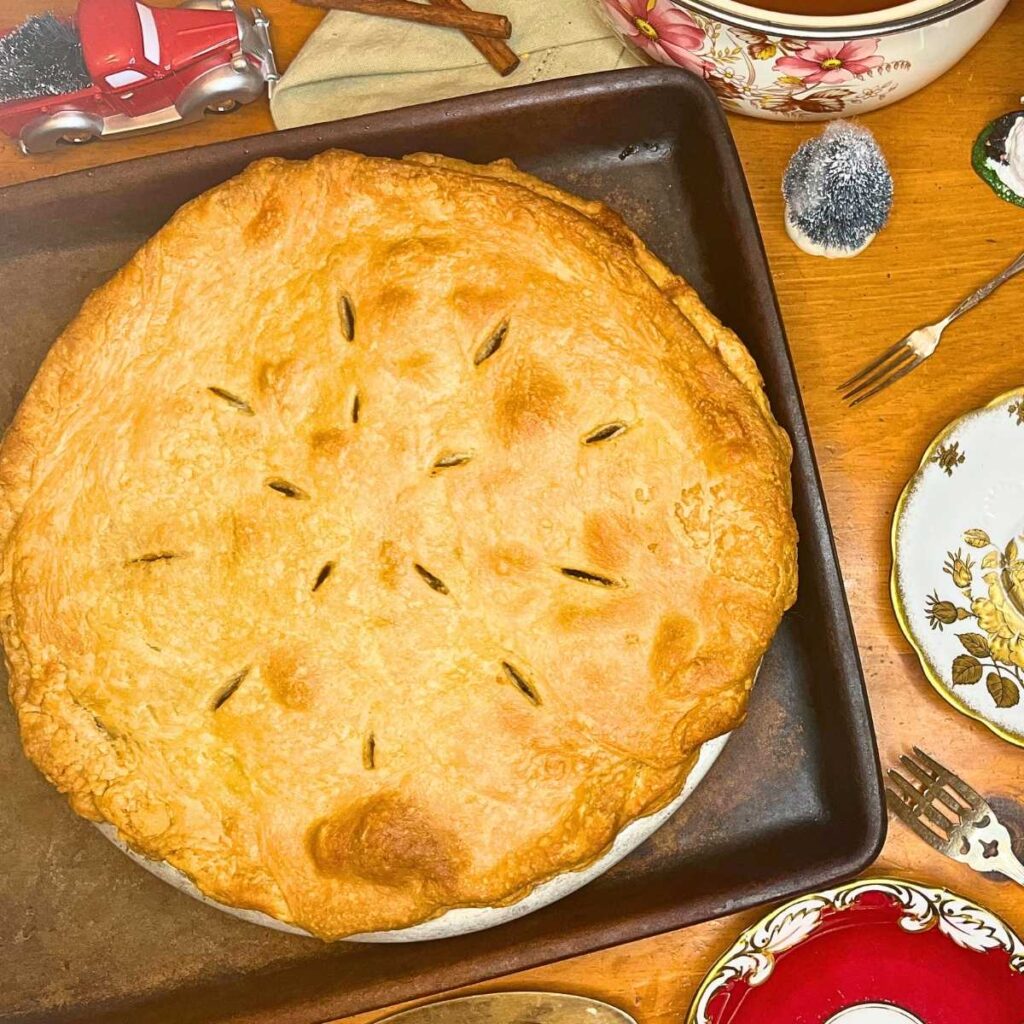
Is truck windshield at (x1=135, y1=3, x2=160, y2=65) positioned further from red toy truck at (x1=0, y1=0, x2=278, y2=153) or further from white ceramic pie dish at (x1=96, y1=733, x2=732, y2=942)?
white ceramic pie dish at (x1=96, y1=733, x2=732, y2=942)

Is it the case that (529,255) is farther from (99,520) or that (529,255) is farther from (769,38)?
(99,520)

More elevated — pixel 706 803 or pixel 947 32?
pixel 947 32

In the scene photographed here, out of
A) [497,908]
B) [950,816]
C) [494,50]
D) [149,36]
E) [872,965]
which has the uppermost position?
[149,36]

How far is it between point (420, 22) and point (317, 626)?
948mm

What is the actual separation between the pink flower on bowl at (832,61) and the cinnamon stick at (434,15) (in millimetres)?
447

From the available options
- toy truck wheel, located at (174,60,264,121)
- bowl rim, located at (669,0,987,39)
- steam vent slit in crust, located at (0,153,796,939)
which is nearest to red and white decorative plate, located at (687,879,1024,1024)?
steam vent slit in crust, located at (0,153,796,939)

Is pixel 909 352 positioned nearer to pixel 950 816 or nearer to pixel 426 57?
pixel 950 816

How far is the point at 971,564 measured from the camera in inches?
66.2

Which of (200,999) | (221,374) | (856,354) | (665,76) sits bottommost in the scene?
(200,999)

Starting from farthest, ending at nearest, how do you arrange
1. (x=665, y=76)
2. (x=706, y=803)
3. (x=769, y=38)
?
(x=706, y=803), (x=665, y=76), (x=769, y=38)

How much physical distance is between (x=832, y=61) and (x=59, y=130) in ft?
3.65

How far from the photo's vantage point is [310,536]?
139 cm

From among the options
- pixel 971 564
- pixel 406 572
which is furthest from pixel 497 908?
pixel 971 564

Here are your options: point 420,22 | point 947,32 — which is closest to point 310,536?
point 420,22
